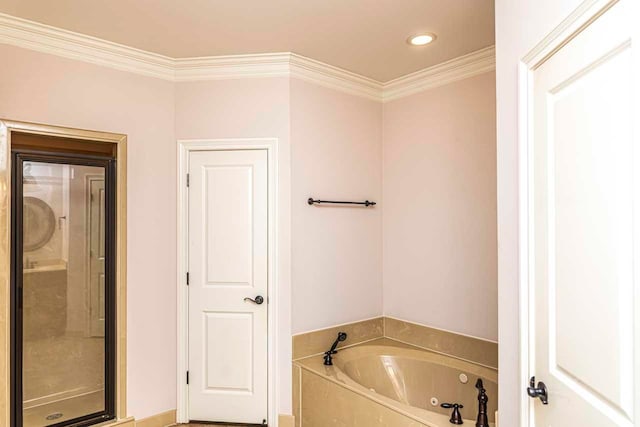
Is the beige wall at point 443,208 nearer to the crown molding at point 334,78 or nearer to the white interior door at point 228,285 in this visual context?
the crown molding at point 334,78

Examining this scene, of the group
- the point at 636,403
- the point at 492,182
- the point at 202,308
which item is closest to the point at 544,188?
the point at 636,403

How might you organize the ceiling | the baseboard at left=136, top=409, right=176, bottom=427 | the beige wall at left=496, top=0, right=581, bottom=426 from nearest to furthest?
the beige wall at left=496, top=0, right=581, bottom=426
the ceiling
the baseboard at left=136, top=409, right=176, bottom=427

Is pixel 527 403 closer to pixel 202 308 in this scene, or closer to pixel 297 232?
pixel 297 232

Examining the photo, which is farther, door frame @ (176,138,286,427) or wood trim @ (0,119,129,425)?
door frame @ (176,138,286,427)

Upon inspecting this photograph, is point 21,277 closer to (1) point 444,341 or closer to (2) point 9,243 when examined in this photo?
(2) point 9,243

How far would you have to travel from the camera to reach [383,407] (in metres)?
2.25

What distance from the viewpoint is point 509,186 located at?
62.8 inches

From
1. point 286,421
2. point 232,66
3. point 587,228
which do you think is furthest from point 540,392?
point 232,66

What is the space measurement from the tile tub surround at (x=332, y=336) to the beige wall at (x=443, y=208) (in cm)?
18

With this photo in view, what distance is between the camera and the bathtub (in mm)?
2365

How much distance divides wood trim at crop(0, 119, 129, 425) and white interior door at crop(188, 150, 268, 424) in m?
0.44

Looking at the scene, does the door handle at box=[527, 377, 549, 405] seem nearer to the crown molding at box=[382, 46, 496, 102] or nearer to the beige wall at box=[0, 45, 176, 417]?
the crown molding at box=[382, 46, 496, 102]

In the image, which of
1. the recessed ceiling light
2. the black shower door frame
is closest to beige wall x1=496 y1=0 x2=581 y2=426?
the recessed ceiling light

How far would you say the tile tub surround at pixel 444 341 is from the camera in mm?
2754
